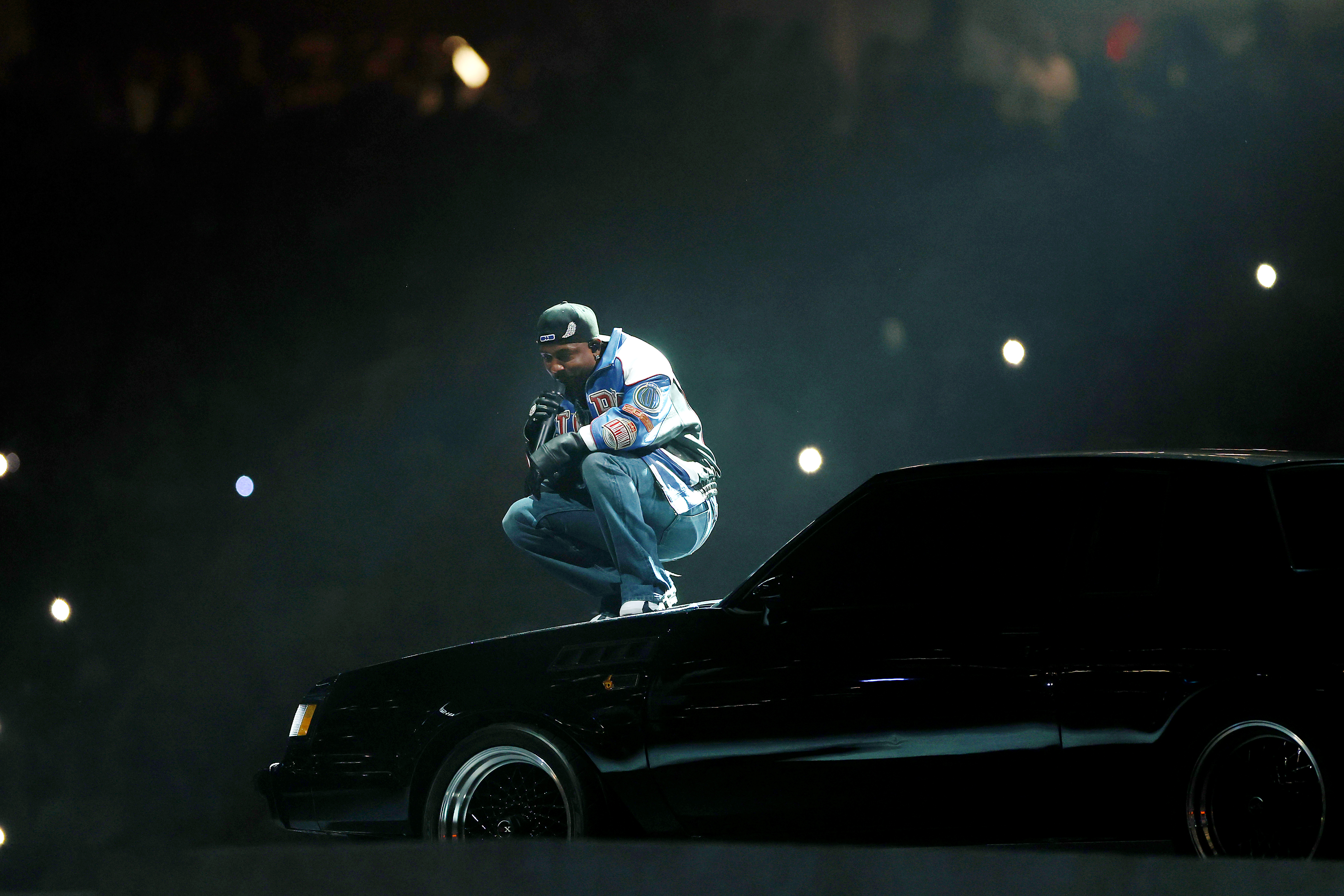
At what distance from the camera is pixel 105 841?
8523mm

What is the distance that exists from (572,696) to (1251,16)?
6362 mm

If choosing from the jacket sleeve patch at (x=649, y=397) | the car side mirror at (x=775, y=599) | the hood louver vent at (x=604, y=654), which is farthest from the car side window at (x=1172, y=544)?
the jacket sleeve patch at (x=649, y=397)

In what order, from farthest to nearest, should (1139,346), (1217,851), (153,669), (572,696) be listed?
(153,669) → (1139,346) → (572,696) → (1217,851)

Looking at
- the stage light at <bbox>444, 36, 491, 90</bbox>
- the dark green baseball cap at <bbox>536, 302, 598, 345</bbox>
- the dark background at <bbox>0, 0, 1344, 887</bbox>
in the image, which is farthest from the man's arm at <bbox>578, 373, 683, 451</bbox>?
the stage light at <bbox>444, 36, 491, 90</bbox>

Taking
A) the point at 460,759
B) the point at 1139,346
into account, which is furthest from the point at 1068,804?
the point at 1139,346

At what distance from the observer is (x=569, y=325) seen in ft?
25.5

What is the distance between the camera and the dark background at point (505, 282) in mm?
7727

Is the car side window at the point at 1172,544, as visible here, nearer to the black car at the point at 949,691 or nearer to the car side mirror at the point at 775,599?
the black car at the point at 949,691

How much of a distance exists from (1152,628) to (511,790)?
182 cm

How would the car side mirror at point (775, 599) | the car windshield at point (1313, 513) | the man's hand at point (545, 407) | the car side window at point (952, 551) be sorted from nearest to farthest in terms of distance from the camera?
1. the car windshield at point (1313, 513)
2. the car side window at point (952, 551)
3. the car side mirror at point (775, 599)
4. the man's hand at point (545, 407)

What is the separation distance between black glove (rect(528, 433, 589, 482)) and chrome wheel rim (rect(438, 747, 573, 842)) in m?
3.73

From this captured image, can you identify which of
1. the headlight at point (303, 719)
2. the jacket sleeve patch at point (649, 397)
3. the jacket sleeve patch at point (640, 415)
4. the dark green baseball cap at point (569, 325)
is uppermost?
the dark green baseball cap at point (569, 325)

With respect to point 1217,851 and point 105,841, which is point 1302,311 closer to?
point 1217,851

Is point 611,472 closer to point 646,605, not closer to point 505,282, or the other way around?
point 646,605
